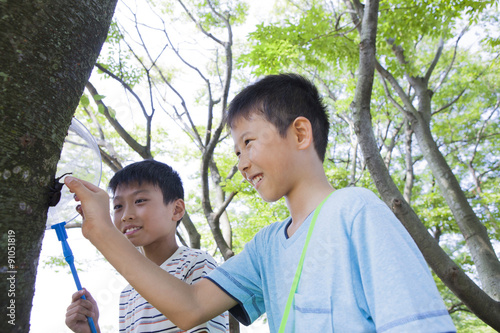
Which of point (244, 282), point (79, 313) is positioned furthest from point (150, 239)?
point (244, 282)

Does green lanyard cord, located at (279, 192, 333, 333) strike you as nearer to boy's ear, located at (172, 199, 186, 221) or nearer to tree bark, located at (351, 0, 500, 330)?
boy's ear, located at (172, 199, 186, 221)

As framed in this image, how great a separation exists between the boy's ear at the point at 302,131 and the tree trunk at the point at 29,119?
30.8 inches

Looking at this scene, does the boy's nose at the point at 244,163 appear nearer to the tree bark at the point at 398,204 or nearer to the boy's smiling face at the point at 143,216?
the boy's smiling face at the point at 143,216

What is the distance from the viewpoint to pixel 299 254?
1.28 m

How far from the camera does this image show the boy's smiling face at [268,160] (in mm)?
1415

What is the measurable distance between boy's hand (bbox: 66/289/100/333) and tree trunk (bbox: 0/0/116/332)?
897 millimetres

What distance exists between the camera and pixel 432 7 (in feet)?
16.0

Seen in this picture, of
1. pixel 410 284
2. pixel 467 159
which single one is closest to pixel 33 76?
pixel 410 284

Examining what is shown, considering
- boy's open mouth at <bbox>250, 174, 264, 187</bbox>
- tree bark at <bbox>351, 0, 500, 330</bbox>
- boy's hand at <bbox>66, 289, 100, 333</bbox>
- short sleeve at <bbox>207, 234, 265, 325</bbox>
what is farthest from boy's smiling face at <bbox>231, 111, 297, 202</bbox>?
tree bark at <bbox>351, 0, 500, 330</bbox>

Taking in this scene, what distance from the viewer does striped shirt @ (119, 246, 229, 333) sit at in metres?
1.92

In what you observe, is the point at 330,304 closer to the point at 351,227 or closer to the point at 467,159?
the point at 351,227

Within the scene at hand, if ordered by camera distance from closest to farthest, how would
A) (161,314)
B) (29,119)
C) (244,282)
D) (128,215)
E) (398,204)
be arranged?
(29,119), (244,282), (161,314), (128,215), (398,204)

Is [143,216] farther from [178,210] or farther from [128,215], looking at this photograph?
[178,210]

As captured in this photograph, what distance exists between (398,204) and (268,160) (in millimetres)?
2137
